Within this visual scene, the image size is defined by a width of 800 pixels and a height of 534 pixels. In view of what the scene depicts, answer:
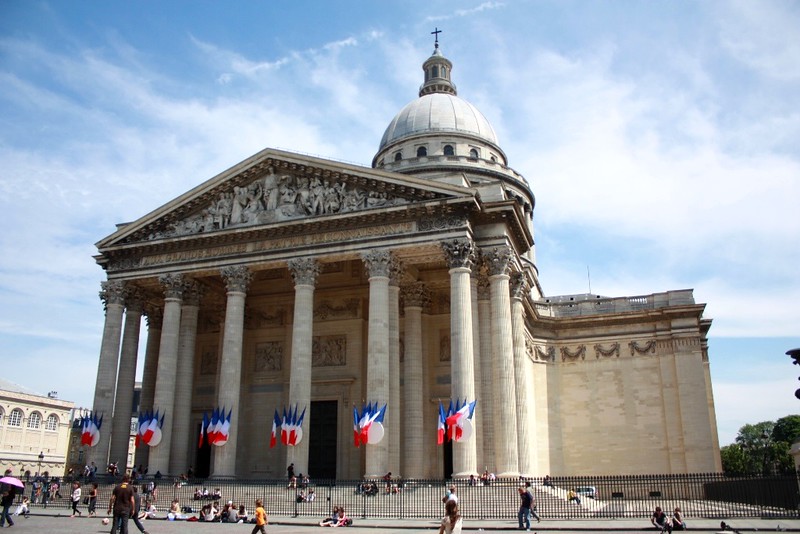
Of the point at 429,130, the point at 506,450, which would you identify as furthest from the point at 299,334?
the point at 429,130

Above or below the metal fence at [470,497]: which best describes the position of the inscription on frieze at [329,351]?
above

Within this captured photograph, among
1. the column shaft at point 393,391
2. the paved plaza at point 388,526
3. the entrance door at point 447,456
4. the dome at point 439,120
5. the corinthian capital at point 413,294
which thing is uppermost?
the dome at point 439,120

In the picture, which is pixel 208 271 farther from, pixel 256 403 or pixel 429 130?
pixel 429 130

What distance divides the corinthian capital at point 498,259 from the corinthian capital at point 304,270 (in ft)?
27.4

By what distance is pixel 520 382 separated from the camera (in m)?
33.6

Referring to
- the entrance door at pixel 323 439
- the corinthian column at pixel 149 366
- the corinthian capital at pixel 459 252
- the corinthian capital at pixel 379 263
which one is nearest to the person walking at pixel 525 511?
the corinthian capital at pixel 459 252

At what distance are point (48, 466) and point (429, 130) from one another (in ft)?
179

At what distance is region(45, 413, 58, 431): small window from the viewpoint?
80.1 m

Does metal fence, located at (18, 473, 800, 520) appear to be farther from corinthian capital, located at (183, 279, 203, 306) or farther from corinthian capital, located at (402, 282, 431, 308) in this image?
corinthian capital, located at (402, 282, 431, 308)

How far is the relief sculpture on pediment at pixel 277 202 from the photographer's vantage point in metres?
34.4

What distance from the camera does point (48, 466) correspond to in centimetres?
7744

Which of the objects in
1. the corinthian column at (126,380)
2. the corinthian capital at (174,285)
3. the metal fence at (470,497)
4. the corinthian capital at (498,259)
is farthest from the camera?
the corinthian column at (126,380)

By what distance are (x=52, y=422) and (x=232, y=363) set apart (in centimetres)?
5733

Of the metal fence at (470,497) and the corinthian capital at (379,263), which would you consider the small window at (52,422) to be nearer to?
the metal fence at (470,497)
